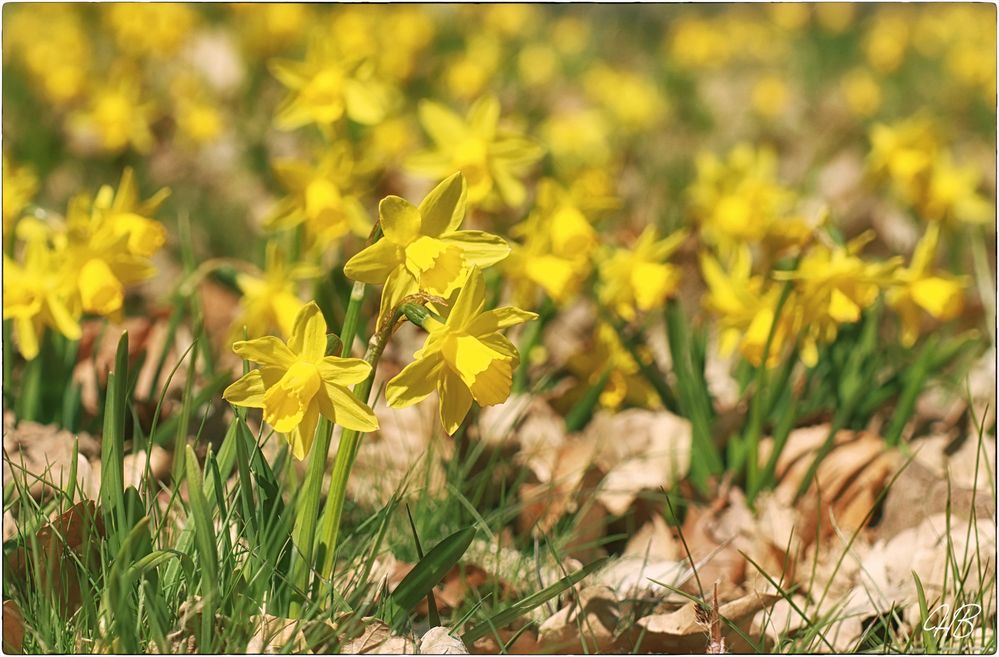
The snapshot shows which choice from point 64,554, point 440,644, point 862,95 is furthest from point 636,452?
point 862,95

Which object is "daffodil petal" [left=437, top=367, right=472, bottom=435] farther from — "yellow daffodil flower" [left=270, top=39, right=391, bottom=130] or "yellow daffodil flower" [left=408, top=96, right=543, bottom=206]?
"yellow daffodil flower" [left=270, top=39, right=391, bottom=130]

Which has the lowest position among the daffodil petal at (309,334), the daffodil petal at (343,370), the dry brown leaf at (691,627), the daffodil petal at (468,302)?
the dry brown leaf at (691,627)

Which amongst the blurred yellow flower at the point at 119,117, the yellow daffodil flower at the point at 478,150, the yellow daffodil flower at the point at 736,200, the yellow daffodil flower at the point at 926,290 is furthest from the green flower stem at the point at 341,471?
the blurred yellow flower at the point at 119,117

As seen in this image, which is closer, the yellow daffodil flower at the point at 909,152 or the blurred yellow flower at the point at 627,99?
the yellow daffodil flower at the point at 909,152

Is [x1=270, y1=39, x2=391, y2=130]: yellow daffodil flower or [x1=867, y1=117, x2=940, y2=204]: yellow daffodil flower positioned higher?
[x1=270, y1=39, x2=391, y2=130]: yellow daffodil flower

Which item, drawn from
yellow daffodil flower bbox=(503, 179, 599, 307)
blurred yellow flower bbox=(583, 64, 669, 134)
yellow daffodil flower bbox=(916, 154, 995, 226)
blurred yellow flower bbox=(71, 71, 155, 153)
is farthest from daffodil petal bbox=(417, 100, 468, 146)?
blurred yellow flower bbox=(583, 64, 669, 134)

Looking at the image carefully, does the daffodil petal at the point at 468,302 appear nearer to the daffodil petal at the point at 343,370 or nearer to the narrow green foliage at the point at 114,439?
the daffodil petal at the point at 343,370

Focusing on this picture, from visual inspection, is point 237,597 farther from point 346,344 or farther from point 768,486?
point 768,486

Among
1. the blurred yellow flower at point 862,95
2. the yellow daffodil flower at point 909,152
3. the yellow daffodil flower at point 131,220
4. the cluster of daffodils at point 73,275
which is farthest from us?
the blurred yellow flower at point 862,95

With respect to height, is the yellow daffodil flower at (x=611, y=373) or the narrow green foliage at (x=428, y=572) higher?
the narrow green foliage at (x=428, y=572)
